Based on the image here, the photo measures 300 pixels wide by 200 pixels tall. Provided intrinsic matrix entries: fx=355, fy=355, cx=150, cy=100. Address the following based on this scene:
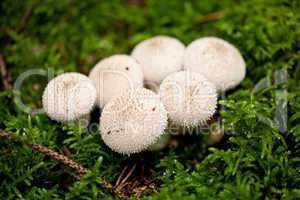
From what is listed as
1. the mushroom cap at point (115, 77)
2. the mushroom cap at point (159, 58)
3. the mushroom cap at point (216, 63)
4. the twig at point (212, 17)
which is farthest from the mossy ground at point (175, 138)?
the mushroom cap at point (159, 58)

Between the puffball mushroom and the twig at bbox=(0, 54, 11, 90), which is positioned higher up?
the twig at bbox=(0, 54, 11, 90)

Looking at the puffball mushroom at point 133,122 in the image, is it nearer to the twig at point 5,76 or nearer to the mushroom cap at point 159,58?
the mushroom cap at point 159,58

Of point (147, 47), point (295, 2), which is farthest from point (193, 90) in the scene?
point (295, 2)

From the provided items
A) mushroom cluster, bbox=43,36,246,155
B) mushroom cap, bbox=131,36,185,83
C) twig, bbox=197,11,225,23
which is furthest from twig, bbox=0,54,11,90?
twig, bbox=197,11,225,23

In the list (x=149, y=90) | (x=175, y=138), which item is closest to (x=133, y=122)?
(x=149, y=90)

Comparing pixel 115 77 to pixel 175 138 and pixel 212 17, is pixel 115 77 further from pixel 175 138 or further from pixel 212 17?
pixel 212 17

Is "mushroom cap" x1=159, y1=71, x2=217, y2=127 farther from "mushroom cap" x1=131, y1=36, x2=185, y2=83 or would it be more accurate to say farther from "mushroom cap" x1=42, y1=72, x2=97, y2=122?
"mushroom cap" x1=42, y1=72, x2=97, y2=122
